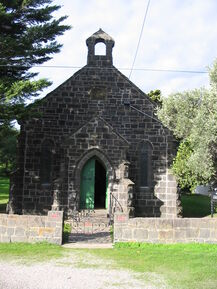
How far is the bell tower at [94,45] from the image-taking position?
18.9 meters

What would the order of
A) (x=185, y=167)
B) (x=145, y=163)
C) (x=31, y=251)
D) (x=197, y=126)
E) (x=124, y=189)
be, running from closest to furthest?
(x=31, y=251), (x=197, y=126), (x=185, y=167), (x=124, y=189), (x=145, y=163)

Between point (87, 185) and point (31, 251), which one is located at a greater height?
point (87, 185)

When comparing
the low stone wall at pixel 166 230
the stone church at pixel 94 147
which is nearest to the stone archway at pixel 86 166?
the stone church at pixel 94 147

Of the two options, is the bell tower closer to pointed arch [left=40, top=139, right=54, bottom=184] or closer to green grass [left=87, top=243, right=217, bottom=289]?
pointed arch [left=40, top=139, right=54, bottom=184]

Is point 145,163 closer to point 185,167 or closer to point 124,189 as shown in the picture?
point 124,189

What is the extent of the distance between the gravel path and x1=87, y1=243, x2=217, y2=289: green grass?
46cm

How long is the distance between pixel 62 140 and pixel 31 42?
544 cm

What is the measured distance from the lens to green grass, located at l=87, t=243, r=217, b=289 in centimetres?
724

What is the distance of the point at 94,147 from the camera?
1686 cm

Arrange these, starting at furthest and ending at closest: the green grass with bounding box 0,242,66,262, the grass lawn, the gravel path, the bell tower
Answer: the bell tower, the green grass with bounding box 0,242,66,262, the grass lawn, the gravel path

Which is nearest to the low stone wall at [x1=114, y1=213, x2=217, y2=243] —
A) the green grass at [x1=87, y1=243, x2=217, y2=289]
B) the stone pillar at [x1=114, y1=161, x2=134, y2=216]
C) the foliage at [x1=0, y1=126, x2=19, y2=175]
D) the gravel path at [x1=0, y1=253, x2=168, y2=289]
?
the green grass at [x1=87, y1=243, x2=217, y2=289]

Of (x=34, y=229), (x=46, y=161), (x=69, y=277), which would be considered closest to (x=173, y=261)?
(x=69, y=277)

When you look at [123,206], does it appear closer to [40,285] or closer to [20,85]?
[20,85]

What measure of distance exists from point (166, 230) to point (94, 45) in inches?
486
